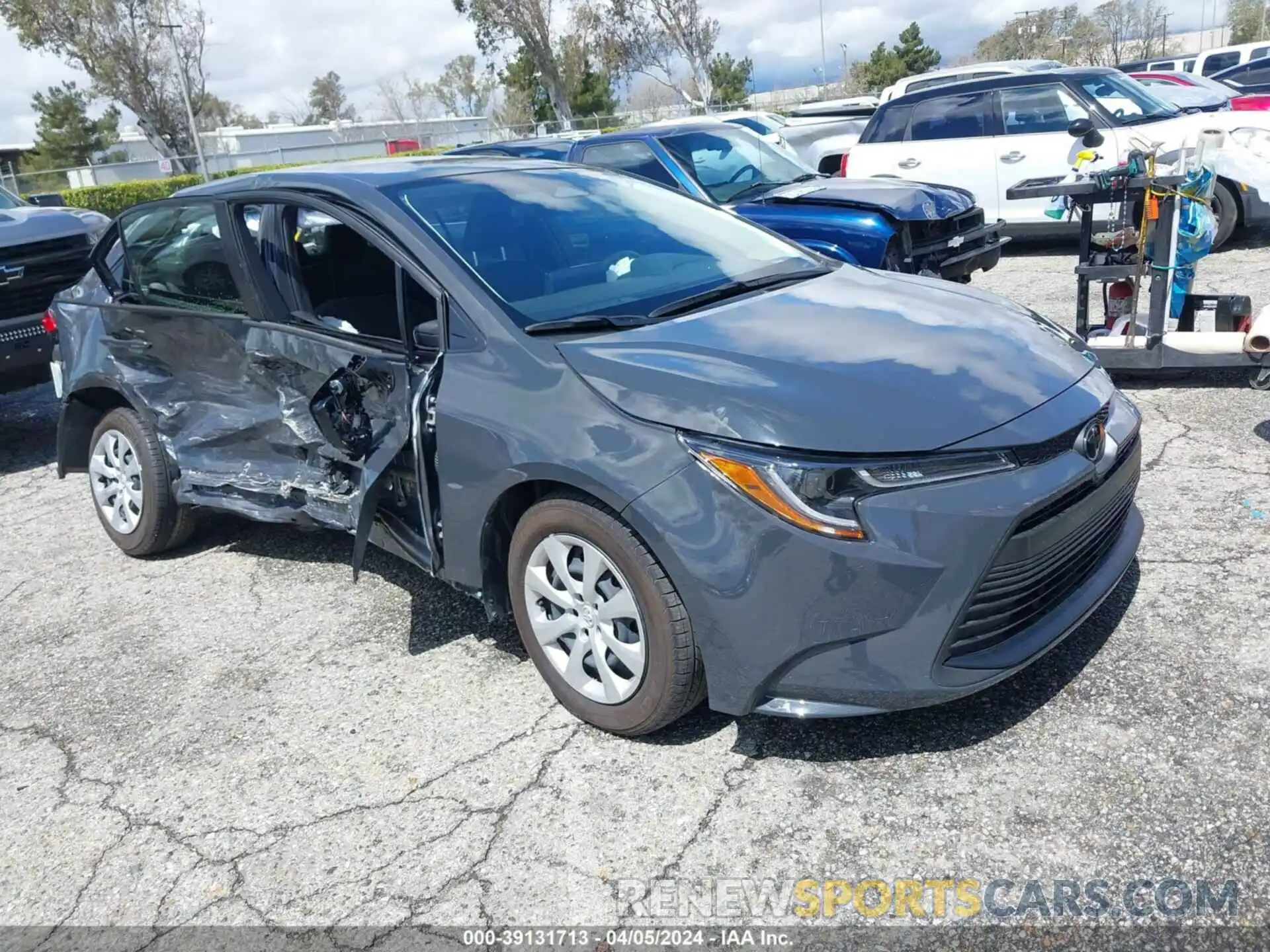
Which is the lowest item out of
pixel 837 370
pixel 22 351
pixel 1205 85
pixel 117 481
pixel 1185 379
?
pixel 1185 379

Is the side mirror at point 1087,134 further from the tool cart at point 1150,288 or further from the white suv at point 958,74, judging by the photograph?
the white suv at point 958,74

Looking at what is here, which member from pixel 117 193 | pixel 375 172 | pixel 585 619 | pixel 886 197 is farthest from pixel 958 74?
pixel 117 193

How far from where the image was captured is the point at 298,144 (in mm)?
63688

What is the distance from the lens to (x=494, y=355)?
315 centimetres

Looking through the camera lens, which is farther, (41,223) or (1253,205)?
(1253,205)

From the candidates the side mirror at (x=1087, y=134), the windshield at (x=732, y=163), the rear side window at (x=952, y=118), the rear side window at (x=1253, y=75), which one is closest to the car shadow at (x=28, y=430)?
the windshield at (x=732, y=163)

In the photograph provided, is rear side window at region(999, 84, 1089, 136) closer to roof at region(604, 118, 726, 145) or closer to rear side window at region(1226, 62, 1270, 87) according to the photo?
roof at region(604, 118, 726, 145)

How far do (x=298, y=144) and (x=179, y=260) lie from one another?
2563 inches

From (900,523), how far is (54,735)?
2.94 metres

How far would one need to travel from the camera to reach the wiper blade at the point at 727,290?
11.0 ft

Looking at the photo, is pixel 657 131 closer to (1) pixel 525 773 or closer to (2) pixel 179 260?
(2) pixel 179 260

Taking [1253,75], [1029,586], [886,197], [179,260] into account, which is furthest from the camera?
[1253,75]

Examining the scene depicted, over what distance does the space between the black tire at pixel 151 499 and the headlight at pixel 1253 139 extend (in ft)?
28.8

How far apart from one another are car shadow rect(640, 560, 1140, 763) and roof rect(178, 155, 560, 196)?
2237 mm
